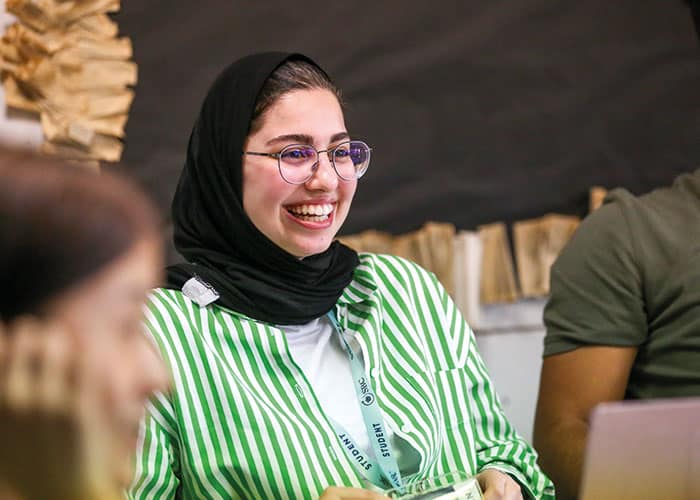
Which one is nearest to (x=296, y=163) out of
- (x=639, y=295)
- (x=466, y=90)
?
(x=639, y=295)

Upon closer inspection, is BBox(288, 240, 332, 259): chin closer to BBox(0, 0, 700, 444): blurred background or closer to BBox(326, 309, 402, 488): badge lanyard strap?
BBox(326, 309, 402, 488): badge lanyard strap

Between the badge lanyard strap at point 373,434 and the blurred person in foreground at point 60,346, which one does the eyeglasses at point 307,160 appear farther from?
the blurred person in foreground at point 60,346

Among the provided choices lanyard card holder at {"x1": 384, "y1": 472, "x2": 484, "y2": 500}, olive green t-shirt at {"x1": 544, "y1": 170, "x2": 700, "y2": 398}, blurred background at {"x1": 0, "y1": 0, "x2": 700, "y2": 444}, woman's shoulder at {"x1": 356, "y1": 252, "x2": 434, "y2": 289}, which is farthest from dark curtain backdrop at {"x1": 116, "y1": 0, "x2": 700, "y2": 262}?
lanyard card holder at {"x1": 384, "y1": 472, "x2": 484, "y2": 500}

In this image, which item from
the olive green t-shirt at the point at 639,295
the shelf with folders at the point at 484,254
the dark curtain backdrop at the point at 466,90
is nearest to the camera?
the olive green t-shirt at the point at 639,295

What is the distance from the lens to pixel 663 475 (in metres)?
1.00

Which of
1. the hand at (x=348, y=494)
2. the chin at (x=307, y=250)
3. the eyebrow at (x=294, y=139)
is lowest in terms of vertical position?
the hand at (x=348, y=494)

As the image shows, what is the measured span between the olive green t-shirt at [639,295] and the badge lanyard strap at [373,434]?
407mm

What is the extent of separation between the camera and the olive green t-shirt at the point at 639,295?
5.24 ft

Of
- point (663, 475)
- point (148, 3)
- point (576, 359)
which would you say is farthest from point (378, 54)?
point (663, 475)

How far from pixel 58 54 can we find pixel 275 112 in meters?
0.53

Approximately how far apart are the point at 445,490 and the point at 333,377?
34cm

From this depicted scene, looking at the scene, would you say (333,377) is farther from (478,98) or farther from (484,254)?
(478,98)

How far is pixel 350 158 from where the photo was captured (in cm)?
149

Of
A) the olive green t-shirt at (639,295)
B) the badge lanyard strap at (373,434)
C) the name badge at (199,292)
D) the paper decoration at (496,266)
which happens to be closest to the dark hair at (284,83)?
the name badge at (199,292)
